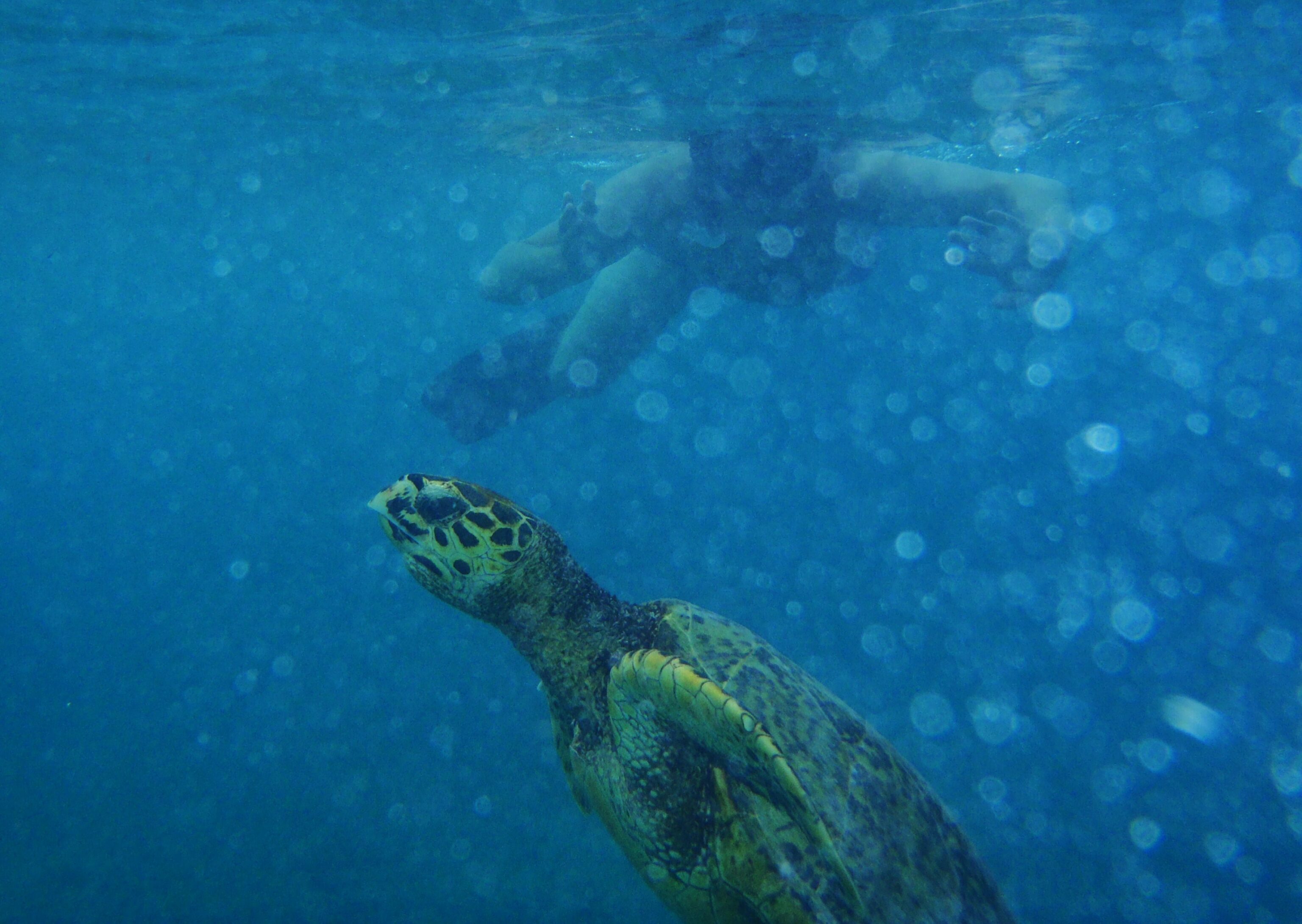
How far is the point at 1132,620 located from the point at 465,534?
43.8 feet

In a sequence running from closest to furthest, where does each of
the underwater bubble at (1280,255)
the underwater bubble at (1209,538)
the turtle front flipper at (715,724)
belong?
the turtle front flipper at (715,724) → the underwater bubble at (1209,538) → the underwater bubble at (1280,255)

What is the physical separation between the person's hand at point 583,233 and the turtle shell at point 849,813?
5.95 meters

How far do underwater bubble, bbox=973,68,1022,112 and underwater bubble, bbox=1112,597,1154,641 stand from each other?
9284 mm

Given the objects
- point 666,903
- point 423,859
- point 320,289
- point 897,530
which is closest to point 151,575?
point 423,859

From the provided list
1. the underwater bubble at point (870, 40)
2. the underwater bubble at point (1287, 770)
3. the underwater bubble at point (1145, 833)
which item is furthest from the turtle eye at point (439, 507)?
the underwater bubble at point (1287, 770)

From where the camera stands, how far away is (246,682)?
10758mm

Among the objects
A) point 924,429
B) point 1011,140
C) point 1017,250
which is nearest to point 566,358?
point 1017,250

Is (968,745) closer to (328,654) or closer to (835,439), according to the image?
(328,654)

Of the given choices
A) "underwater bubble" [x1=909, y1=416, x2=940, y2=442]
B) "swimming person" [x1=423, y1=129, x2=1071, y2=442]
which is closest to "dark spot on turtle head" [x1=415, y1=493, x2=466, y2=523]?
"swimming person" [x1=423, y1=129, x2=1071, y2=442]

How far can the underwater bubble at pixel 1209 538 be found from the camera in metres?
15.4

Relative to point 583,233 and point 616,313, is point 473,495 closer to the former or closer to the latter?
point 583,233

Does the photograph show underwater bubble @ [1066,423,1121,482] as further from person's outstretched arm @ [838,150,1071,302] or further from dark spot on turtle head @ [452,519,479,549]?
dark spot on turtle head @ [452,519,479,549]

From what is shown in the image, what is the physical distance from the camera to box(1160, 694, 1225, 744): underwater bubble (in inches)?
→ 332

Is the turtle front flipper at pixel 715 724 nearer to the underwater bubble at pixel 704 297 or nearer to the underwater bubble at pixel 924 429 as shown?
the underwater bubble at pixel 704 297
